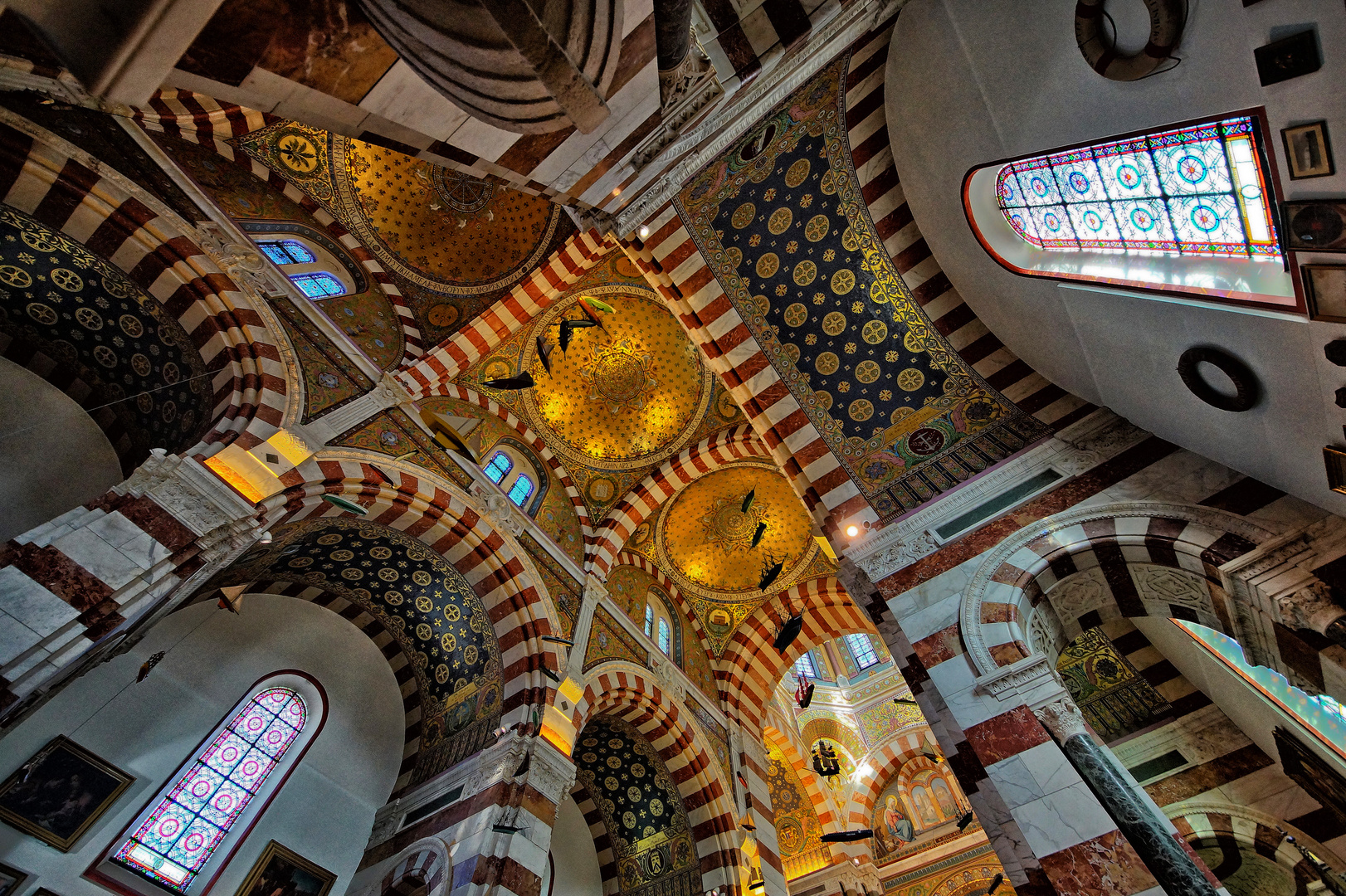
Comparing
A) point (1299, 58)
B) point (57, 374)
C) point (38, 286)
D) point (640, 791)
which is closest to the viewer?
point (1299, 58)

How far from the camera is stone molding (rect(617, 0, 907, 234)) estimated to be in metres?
4.43

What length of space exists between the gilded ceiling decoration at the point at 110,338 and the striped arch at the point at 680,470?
5.86m

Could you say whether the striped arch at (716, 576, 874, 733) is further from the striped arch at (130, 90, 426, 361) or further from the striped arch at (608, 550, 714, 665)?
the striped arch at (130, 90, 426, 361)

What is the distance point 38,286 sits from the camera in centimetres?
562

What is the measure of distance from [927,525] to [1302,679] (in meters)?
2.89

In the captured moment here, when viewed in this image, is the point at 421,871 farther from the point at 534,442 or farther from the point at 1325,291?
the point at 1325,291

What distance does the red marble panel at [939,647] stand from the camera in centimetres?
534

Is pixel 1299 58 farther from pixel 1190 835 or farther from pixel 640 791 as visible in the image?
pixel 640 791

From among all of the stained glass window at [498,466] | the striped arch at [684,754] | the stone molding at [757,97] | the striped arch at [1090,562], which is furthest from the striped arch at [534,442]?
the striped arch at [1090,562]

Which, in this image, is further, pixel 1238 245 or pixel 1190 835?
pixel 1190 835

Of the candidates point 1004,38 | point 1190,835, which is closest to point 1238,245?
point 1004,38

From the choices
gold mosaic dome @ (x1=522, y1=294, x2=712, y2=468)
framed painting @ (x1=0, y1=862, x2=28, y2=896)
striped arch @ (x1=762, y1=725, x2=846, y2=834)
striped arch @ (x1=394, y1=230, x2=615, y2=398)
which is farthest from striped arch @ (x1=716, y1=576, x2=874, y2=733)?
framed painting @ (x1=0, y1=862, x2=28, y2=896)

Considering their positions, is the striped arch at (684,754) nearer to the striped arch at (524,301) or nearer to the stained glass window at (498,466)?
the stained glass window at (498,466)

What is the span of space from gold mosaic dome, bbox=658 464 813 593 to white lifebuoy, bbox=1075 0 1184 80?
299 inches
